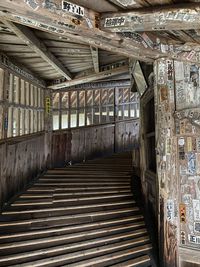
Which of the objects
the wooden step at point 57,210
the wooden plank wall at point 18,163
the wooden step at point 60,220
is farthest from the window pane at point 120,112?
the wooden step at point 60,220

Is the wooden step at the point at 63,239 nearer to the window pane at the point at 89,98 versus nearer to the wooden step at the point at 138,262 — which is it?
the wooden step at the point at 138,262

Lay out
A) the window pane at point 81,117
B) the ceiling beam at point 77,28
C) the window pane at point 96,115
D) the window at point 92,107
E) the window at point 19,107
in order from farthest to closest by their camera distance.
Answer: the window pane at point 96,115 → the window pane at point 81,117 → the window at point 92,107 → the window at point 19,107 → the ceiling beam at point 77,28

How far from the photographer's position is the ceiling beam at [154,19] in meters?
1.86

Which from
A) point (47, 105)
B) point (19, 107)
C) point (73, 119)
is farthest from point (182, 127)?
point (73, 119)

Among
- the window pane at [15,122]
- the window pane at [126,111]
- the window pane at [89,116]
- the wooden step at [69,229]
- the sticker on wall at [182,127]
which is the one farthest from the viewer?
the window pane at [126,111]

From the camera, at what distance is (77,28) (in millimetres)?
1986

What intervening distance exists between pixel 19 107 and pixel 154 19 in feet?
9.73

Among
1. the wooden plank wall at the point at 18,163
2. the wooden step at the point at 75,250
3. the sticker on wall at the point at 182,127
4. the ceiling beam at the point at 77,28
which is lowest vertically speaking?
the wooden step at the point at 75,250

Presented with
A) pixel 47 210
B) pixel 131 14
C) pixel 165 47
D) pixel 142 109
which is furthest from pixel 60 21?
pixel 47 210

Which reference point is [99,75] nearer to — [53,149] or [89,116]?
[89,116]

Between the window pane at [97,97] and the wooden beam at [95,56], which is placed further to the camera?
the window pane at [97,97]

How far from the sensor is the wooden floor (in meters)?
2.72

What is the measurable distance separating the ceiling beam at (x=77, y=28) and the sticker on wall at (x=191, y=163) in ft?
3.44

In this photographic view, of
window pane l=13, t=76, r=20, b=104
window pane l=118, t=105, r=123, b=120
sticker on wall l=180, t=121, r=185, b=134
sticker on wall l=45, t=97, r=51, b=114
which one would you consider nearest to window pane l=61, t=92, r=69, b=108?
sticker on wall l=45, t=97, r=51, b=114
